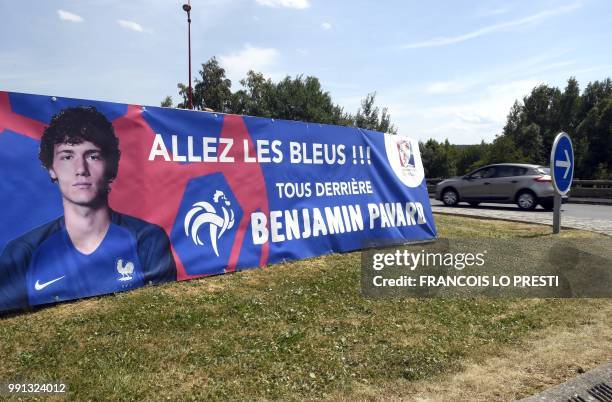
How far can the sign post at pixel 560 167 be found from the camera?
8375 millimetres

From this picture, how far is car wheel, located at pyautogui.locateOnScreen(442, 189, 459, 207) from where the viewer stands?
17.7 meters

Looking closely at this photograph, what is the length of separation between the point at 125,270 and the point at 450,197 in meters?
15.3

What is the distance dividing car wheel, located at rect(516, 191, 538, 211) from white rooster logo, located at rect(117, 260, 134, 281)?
14151 millimetres

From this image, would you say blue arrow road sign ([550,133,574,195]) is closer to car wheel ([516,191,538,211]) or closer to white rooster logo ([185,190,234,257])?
white rooster logo ([185,190,234,257])

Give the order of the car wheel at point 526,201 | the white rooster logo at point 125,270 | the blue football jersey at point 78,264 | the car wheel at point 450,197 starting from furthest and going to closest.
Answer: the car wheel at point 450,197 → the car wheel at point 526,201 → the white rooster logo at point 125,270 → the blue football jersey at point 78,264

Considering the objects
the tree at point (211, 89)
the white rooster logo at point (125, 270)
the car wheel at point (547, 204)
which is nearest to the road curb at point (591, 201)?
the car wheel at point (547, 204)

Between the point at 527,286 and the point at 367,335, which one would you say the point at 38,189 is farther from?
the point at 527,286

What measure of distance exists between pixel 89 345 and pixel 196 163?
2.40m

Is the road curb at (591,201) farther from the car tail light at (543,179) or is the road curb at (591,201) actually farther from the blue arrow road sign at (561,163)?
the blue arrow road sign at (561,163)

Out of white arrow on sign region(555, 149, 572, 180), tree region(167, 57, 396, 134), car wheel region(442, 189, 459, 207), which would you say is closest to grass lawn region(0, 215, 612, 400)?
white arrow on sign region(555, 149, 572, 180)

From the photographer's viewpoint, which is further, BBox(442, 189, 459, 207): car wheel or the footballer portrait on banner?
BBox(442, 189, 459, 207): car wheel

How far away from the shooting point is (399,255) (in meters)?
6.63

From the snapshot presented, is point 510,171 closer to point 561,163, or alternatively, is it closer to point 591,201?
point 591,201

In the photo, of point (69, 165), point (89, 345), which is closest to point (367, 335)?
point (89, 345)
